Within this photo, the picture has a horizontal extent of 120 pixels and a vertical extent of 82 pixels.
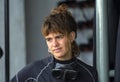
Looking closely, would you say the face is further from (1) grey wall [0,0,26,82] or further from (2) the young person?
(1) grey wall [0,0,26,82]

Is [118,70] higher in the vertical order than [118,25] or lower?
lower

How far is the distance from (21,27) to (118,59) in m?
1.51

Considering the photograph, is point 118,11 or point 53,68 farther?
point 53,68

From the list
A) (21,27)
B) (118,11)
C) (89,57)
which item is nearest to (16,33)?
(21,27)

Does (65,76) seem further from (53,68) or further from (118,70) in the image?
(118,70)

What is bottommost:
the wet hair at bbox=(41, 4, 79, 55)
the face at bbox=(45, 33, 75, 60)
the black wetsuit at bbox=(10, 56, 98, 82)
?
the black wetsuit at bbox=(10, 56, 98, 82)

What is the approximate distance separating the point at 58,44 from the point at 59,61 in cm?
10

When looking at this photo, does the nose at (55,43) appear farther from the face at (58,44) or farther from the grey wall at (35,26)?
the grey wall at (35,26)

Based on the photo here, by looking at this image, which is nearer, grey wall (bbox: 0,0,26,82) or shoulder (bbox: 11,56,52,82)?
shoulder (bbox: 11,56,52,82)

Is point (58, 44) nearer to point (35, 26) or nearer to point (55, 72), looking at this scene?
point (55, 72)

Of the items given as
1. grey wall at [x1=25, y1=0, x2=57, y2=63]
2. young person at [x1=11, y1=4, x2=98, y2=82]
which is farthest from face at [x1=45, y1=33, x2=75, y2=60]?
grey wall at [x1=25, y1=0, x2=57, y2=63]

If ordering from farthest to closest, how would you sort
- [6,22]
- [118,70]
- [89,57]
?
[89,57], [6,22], [118,70]

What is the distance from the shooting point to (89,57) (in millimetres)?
2430

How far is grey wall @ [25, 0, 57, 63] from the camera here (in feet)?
8.79
